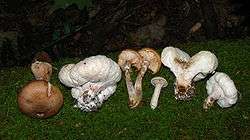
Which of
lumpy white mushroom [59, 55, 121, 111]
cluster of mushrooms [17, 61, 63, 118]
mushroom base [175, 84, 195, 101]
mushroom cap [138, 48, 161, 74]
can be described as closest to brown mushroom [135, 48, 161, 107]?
mushroom cap [138, 48, 161, 74]

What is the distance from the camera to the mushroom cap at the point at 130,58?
4.36m

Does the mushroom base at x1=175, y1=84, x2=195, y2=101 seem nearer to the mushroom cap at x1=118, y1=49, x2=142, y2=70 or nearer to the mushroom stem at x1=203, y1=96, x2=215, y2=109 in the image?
the mushroom stem at x1=203, y1=96, x2=215, y2=109

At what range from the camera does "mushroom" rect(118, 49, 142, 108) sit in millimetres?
4367

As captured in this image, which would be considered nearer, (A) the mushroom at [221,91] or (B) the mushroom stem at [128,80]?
(A) the mushroom at [221,91]

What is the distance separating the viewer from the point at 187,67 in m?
4.39

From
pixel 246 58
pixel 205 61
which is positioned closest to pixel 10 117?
pixel 205 61

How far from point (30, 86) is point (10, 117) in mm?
518

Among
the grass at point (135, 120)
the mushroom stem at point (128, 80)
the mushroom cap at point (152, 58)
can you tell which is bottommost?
the grass at point (135, 120)

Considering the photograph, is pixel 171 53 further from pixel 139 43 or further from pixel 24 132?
pixel 24 132

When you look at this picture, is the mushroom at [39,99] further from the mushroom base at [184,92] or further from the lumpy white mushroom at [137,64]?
the mushroom base at [184,92]

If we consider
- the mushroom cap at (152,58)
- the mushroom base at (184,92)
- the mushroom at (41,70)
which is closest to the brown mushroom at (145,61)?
the mushroom cap at (152,58)

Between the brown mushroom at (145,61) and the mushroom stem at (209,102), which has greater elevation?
the brown mushroom at (145,61)

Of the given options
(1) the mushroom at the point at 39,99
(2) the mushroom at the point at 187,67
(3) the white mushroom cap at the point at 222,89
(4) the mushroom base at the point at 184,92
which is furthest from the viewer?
(4) the mushroom base at the point at 184,92

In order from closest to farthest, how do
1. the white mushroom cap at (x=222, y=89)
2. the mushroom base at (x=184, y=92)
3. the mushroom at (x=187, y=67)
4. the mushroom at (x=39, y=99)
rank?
the mushroom at (x=39, y=99), the white mushroom cap at (x=222, y=89), the mushroom at (x=187, y=67), the mushroom base at (x=184, y=92)
